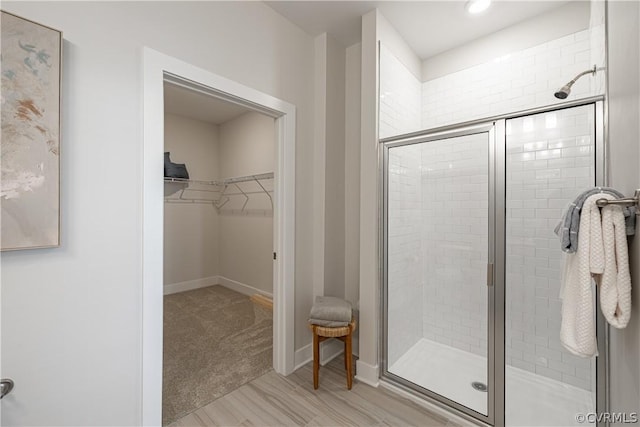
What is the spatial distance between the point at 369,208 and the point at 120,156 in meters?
1.55

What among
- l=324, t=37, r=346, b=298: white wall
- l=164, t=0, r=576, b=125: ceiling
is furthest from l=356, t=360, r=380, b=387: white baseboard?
l=164, t=0, r=576, b=125: ceiling

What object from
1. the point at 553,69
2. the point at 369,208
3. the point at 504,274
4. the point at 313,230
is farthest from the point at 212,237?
the point at 553,69

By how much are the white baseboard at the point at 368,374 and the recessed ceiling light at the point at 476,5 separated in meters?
2.67

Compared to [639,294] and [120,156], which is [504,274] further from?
[120,156]

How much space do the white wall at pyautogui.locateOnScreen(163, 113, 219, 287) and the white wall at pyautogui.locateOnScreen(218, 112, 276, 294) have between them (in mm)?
139

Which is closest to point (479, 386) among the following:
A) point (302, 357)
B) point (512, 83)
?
point (302, 357)

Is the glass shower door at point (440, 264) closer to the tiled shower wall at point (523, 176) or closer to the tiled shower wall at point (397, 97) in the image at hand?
the tiled shower wall at point (523, 176)

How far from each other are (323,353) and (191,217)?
117 inches

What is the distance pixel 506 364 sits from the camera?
163cm

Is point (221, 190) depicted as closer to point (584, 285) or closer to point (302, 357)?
point (302, 357)

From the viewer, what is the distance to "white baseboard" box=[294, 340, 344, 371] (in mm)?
2252

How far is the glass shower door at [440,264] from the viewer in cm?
184

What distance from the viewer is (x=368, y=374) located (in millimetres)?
2049

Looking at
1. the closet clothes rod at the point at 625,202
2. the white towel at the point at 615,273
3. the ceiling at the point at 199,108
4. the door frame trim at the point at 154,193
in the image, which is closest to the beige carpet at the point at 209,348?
the door frame trim at the point at 154,193
